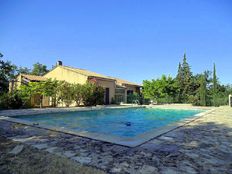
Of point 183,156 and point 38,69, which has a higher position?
point 38,69

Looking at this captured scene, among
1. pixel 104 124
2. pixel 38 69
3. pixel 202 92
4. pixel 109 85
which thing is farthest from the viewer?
pixel 38 69

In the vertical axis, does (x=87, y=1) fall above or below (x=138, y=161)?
above

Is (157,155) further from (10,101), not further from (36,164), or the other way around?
(10,101)

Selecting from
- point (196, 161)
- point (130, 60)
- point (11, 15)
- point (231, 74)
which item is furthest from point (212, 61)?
point (196, 161)

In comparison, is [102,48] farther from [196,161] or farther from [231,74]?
[231,74]

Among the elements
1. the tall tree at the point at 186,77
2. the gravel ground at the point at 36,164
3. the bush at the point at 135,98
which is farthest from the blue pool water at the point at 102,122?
the tall tree at the point at 186,77

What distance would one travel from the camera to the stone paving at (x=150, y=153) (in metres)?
3.38

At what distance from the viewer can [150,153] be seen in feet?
13.6

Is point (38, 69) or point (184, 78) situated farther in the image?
point (184, 78)

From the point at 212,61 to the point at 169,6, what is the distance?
35384 mm

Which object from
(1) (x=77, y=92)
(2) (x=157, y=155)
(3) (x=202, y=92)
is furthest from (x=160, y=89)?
(2) (x=157, y=155)

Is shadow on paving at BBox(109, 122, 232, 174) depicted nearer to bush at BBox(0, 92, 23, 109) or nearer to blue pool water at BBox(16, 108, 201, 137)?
blue pool water at BBox(16, 108, 201, 137)

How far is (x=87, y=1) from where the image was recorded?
14820 millimetres

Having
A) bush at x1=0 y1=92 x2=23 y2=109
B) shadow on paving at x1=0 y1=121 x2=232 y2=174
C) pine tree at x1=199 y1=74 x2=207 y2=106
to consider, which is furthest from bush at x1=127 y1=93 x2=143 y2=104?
shadow on paving at x1=0 y1=121 x2=232 y2=174
